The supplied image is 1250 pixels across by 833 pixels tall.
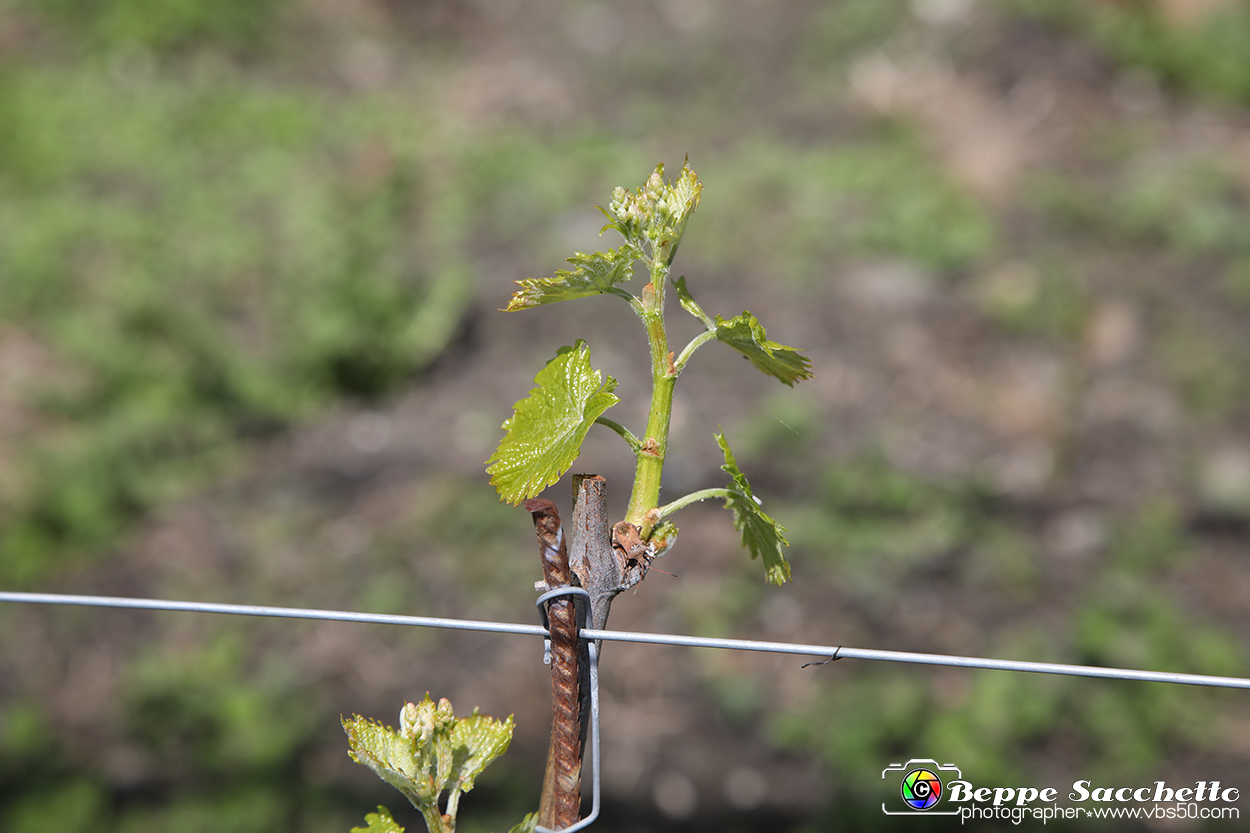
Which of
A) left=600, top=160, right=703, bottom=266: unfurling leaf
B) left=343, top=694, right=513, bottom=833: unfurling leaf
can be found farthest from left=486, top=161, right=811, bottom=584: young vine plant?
left=343, top=694, right=513, bottom=833: unfurling leaf

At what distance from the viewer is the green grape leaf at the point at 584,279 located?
2.24 ft

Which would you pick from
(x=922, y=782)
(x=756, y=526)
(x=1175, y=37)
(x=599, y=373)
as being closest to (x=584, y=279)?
(x=599, y=373)

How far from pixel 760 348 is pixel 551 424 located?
0.59 feet

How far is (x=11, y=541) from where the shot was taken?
108 inches

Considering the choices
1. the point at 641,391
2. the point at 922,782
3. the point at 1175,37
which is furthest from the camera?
the point at 1175,37

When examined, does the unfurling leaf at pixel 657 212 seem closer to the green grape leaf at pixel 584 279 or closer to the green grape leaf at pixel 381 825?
the green grape leaf at pixel 584 279

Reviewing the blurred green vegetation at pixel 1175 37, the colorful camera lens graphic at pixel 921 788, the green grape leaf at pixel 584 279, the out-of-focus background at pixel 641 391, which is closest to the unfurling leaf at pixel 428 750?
the green grape leaf at pixel 584 279

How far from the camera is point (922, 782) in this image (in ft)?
5.28

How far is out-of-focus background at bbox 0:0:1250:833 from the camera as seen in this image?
2.39 metres

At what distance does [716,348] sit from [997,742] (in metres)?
1.75

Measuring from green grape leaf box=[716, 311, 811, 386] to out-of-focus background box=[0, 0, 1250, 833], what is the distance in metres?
1.74

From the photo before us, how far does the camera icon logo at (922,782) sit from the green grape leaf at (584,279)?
1153 mm

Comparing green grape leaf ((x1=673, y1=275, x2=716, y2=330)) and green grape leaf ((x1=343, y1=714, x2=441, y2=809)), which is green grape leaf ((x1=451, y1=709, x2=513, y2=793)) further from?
green grape leaf ((x1=673, y1=275, x2=716, y2=330))

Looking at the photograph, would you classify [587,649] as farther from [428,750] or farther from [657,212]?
[657,212]
